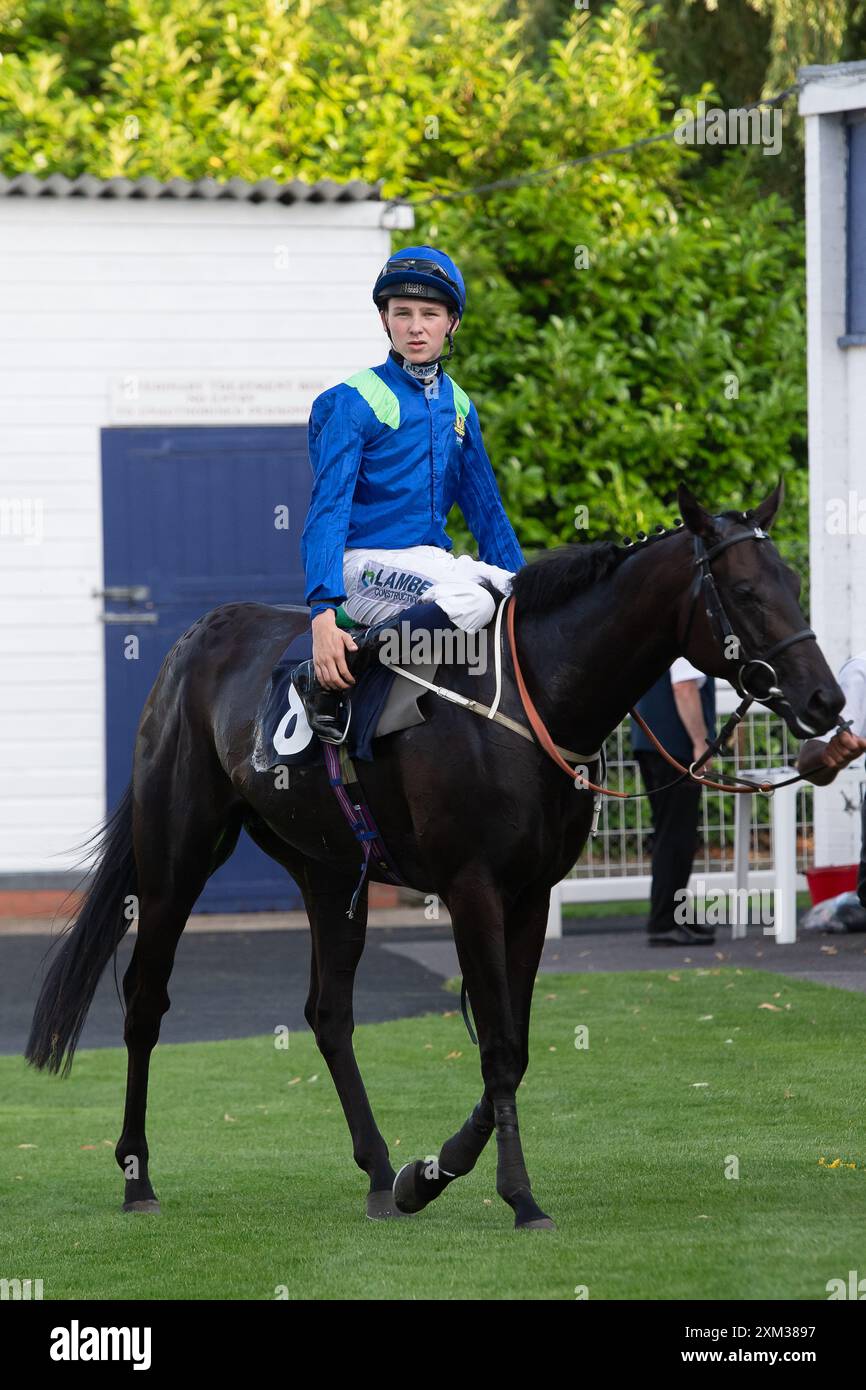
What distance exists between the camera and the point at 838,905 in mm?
11117

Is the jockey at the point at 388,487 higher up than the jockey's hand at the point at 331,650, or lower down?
higher up

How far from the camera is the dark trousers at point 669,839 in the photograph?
35.3ft

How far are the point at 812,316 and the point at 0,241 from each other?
4949mm

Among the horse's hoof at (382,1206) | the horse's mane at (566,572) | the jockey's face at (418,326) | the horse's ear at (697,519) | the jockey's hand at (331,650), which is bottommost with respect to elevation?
the horse's hoof at (382,1206)

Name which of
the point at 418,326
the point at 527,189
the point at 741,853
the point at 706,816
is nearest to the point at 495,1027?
the point at 418,326

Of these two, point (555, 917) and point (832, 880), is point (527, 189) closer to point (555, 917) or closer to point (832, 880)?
point (555, 917)

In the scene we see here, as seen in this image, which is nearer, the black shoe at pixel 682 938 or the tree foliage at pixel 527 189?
the black shoe at pixel 682 938

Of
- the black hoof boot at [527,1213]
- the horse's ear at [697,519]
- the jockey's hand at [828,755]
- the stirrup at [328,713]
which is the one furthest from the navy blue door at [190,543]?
the horse's ear at [697,519]

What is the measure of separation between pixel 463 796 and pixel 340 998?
113 cm

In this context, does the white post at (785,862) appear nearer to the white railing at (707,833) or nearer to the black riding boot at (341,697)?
the white railing at (707,833)

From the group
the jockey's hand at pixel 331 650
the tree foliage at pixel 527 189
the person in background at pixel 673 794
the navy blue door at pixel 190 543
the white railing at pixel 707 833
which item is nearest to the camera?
the jockey's hand at pixel 331 650

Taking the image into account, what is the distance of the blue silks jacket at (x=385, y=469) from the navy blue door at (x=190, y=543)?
274 inches

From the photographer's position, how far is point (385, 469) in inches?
219
